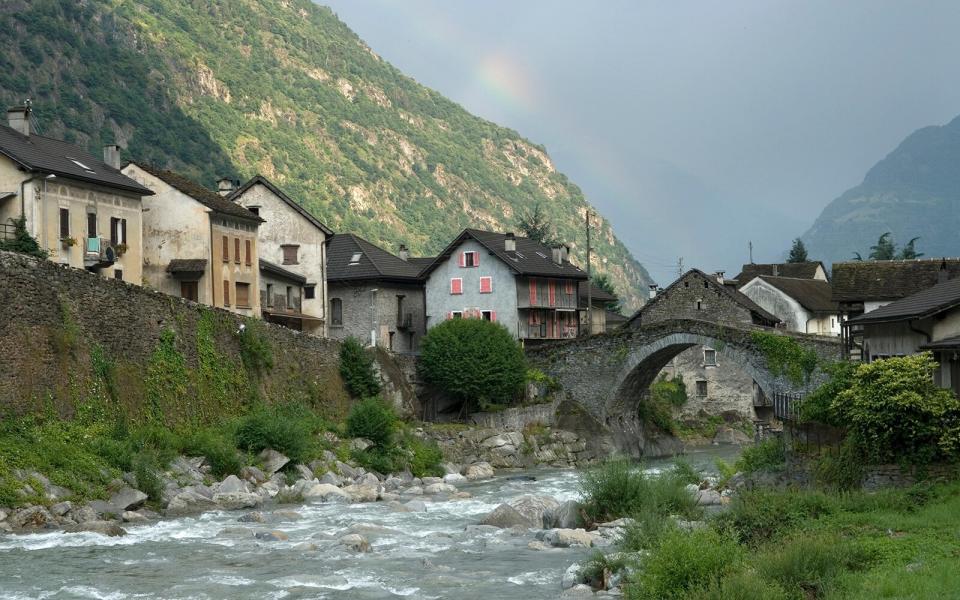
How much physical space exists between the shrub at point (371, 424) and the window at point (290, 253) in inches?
705

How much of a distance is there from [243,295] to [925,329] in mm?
29965

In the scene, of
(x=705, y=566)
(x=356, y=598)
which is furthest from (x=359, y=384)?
(x=705, y=566)

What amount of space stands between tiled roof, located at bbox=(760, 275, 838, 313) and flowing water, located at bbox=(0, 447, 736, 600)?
4768 cm

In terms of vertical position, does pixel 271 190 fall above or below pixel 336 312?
above

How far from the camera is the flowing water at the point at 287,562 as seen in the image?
64.8 feet

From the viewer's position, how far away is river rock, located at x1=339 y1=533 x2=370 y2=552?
956 inches

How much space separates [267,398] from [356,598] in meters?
22.5

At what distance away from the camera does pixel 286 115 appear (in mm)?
133625

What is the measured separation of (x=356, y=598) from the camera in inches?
763

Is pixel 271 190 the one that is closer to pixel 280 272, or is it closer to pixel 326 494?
pixel 280 272

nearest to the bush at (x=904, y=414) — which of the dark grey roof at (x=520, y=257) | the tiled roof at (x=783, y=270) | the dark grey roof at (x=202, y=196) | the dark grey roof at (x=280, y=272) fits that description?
the dark grey roof at (x=202, y=196)

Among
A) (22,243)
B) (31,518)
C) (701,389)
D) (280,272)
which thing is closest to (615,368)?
(701,389)

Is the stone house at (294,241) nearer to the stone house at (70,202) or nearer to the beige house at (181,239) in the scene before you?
the beige house at (181,239)

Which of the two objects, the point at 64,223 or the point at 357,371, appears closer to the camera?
the point at 64,223
